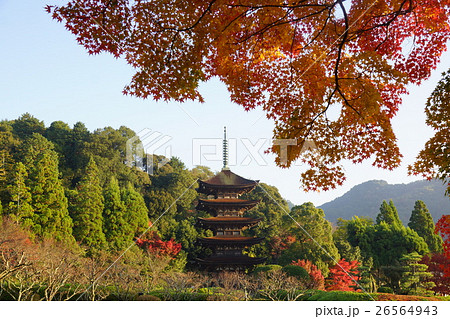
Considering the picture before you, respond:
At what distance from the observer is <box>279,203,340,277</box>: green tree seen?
1698cm

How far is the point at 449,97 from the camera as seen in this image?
13.4 ft

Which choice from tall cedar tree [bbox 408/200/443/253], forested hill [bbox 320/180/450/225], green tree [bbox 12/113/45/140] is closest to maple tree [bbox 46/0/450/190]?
tall cedar tree [bbox 408/200/443/253]

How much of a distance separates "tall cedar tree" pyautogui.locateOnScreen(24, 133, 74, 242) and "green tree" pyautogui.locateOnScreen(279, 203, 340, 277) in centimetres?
1034

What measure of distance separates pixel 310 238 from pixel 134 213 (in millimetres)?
9254

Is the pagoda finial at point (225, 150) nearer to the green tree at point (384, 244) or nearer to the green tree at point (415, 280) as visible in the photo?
A: the green tree at point (415, 280)

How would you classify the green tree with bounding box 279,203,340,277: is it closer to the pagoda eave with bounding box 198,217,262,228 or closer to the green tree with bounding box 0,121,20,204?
the pagoda eave with bounding box 198,217,262,228

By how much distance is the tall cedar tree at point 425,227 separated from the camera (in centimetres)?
1947

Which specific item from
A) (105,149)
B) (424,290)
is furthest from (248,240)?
(105,149)

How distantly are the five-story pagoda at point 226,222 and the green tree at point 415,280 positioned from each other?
5875 millimetres

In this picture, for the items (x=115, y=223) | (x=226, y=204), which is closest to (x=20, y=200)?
(x=115, y=223)

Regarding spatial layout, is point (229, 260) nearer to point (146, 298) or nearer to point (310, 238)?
point (146, 298)

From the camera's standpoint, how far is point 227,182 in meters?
15.6

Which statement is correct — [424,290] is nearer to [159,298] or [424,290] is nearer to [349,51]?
[159,298]

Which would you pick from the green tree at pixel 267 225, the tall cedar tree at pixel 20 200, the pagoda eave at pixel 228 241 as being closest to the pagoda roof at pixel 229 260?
the pagoda eave at pixel 228 241
